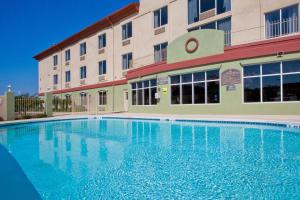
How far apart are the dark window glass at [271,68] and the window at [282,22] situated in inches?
89.2

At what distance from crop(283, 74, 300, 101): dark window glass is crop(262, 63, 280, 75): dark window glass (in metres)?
0.58

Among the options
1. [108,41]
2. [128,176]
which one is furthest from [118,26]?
[128,176]

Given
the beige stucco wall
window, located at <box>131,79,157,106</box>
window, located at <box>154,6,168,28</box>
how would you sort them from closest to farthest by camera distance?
the beige stucco wall, window, located at <box>131,79,157,106</box>, window, located at <box>154,6,168,28</box>

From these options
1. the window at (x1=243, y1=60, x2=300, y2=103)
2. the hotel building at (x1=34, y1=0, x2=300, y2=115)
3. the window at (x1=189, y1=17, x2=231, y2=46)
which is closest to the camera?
the window at (x1=243, y1=60, x2=300, y2=103)

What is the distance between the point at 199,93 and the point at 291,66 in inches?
232

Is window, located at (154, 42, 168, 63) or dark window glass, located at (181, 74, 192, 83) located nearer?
dark window glass, located at (181, 74, 192, 83)

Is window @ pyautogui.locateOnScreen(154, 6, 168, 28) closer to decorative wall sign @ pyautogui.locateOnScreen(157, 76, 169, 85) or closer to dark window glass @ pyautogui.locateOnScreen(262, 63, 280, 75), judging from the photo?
decorative wall sign @ pyautogui.locateOnScreen(157, 76, 169, 85)

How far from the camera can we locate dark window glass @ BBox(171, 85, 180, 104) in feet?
58.8

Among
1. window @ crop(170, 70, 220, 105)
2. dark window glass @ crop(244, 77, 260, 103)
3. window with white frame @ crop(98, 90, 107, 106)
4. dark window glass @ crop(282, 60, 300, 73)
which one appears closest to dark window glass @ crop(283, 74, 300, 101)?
dark window glass @ crop(282, 60, 300, 73)

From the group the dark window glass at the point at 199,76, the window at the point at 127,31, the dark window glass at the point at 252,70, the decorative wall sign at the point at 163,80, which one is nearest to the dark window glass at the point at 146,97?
the decorative wall sign at the point at 163,80

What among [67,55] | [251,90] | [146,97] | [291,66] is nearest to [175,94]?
[146,97]

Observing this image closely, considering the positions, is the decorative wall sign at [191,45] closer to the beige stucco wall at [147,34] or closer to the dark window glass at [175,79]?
the dark window glass at [175,79]

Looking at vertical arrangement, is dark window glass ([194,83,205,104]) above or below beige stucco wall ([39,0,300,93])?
below

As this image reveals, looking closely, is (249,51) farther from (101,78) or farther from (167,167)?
(101,78)
